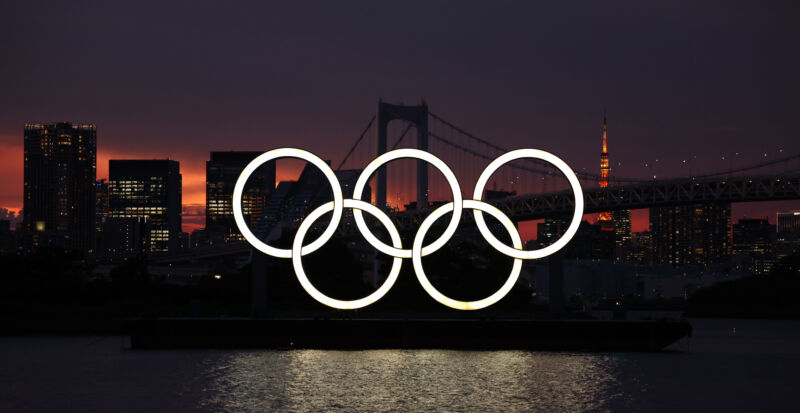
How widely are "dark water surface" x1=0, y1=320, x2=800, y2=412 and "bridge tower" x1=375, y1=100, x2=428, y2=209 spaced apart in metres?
32.6

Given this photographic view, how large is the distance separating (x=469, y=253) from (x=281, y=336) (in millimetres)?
36719

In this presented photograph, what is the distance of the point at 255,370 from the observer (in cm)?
4231

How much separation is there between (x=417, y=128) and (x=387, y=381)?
4664 centimetres

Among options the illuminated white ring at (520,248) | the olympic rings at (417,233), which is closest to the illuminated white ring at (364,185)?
the olympic rings at (417,233)

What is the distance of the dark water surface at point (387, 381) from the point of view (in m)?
34.9

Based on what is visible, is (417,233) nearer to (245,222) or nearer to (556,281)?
(245,222)

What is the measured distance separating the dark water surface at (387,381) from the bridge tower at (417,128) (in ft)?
107

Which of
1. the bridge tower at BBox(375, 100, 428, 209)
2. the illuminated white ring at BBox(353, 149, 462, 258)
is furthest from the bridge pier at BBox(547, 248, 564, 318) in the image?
the bridge tower at BBox(375, 100, 428, 209)

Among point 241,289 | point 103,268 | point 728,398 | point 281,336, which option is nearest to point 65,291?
point 241,289

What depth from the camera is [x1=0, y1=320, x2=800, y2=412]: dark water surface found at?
34.9 metres

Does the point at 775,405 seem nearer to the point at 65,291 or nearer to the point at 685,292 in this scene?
the point at 65,291

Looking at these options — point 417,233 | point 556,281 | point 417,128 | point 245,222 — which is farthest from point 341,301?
point 417,128

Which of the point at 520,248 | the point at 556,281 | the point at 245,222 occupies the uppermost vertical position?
the point at 245,222

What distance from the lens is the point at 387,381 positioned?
3922cm
